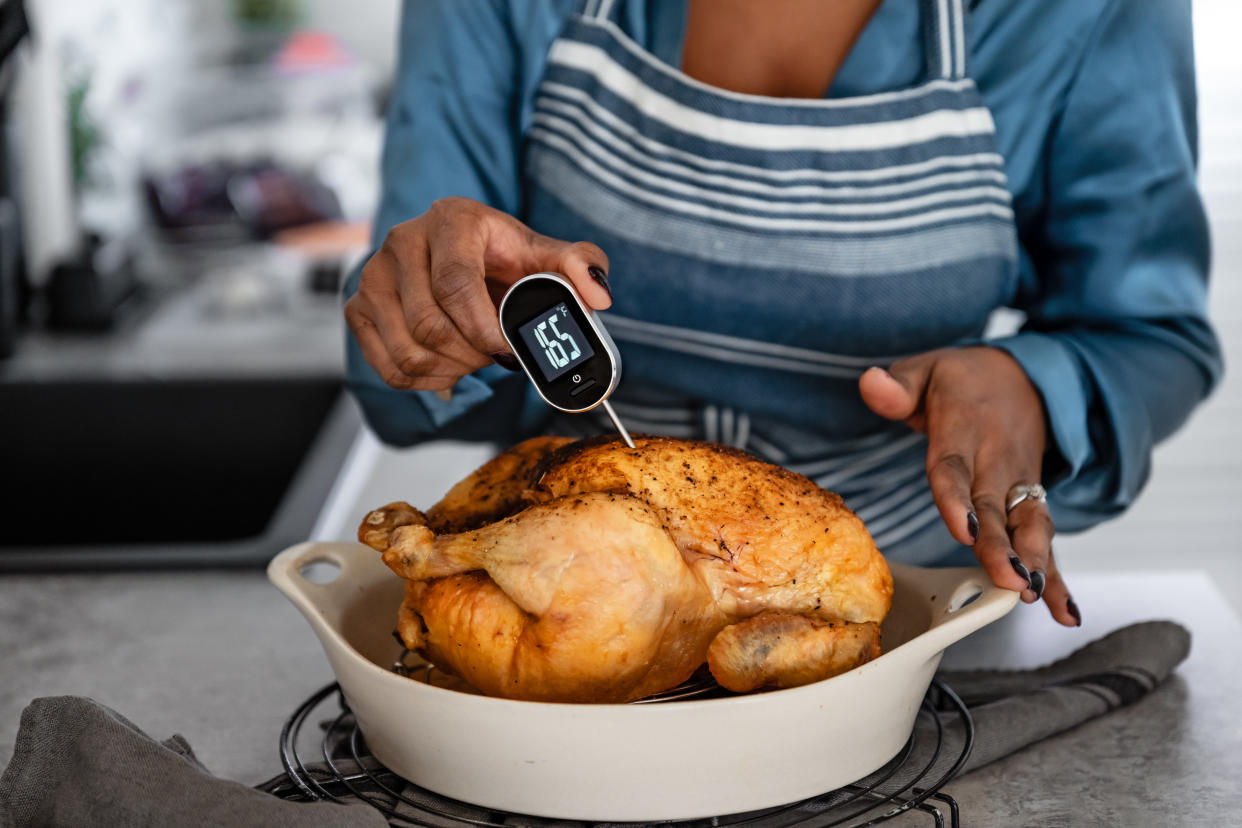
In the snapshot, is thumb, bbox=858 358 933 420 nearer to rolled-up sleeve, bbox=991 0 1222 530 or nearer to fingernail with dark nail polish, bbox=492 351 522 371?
rolled-up sleeve, bbox=991 0 1222 530

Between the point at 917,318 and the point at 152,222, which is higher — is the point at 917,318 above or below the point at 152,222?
above

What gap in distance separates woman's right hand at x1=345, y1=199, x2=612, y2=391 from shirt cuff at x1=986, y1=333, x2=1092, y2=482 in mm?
414

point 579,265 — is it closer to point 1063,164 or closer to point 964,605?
point 964,605

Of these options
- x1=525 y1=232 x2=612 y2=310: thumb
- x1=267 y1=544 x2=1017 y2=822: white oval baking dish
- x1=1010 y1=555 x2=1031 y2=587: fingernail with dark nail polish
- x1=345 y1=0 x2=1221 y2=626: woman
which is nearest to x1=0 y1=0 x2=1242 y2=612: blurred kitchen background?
x1=345 y1=0 x2=1221 y2=626: woman

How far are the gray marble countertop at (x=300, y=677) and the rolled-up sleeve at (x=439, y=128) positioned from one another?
252mm

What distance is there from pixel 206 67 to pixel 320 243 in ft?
4.34

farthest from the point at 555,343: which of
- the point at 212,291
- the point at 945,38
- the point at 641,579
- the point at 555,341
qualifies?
the point at 212,291

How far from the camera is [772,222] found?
1.12 m

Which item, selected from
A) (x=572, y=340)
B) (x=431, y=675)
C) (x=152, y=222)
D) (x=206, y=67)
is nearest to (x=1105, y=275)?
(x=572, y=340)

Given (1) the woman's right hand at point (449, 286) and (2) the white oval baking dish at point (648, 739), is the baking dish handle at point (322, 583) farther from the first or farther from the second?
(1) the woman's right hand at point (449, 286)

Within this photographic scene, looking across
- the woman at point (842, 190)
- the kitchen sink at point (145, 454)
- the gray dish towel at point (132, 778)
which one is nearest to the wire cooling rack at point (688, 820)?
the gray dish towel at point (132, 778)

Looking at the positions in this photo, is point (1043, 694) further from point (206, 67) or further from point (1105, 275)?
point (206, 67)

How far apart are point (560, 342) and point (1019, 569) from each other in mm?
351

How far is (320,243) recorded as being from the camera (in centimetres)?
290
